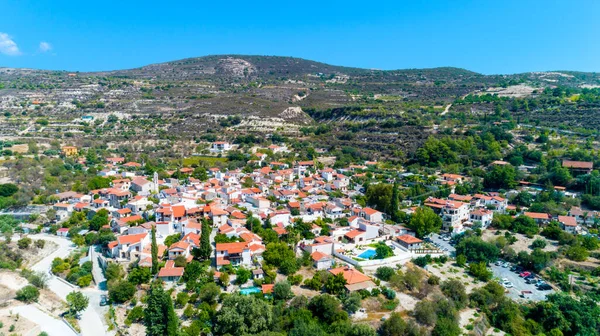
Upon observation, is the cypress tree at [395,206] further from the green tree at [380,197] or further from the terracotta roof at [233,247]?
the terracotta roof at [233,247]

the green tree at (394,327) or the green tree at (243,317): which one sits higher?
the green tree at (243,317)

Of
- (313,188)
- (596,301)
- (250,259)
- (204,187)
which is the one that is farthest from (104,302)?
(596,301)

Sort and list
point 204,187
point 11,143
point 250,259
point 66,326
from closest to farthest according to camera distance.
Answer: point 66,326, point 250,259, point 204,187, point 11,143

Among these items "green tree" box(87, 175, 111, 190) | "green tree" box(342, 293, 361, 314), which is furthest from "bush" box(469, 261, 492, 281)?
"green tree" box(87, 175, 111, 190)

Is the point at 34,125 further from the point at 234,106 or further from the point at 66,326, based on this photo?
the point at 66,326

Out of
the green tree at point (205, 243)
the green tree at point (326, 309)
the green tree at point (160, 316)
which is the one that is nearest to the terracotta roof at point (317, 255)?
the green tree at point (326, 309)

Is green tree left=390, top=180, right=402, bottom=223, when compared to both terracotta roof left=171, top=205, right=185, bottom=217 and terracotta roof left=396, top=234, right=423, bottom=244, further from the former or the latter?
terracotta roof left=171, top=205, right=185, bottom=217

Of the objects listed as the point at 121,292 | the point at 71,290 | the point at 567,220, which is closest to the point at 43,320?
the point at 71,290

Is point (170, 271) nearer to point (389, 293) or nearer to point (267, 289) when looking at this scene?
point (267, 289)
